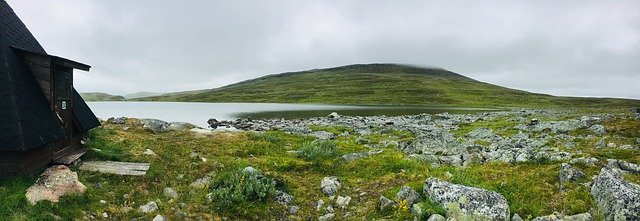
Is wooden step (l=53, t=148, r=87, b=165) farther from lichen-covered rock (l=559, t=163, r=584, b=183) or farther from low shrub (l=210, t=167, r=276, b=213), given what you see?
lichen-covered rock (l=559, t=163, r=584, b=183)

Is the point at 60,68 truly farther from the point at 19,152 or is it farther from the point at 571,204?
the point at 571,204

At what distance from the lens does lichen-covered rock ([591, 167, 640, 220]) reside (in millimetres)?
7984

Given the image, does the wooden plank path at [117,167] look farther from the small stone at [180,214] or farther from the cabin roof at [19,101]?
A: the small stone at [180,214]

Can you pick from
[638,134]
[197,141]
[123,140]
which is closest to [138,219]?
[123,140]

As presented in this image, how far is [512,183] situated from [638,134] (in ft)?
52.8

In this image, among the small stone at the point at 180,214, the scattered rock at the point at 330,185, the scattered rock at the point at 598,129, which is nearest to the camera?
the small stone at the point at 180,214

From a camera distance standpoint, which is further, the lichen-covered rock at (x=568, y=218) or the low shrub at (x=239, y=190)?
the low shrub at (x=239, y=190)

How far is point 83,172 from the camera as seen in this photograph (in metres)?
12.4

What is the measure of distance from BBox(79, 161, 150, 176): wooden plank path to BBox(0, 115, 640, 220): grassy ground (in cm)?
24

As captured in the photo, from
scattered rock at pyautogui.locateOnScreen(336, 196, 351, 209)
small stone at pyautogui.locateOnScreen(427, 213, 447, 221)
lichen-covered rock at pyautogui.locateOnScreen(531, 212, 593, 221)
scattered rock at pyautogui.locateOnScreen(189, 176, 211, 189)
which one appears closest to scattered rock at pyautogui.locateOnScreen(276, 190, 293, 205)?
scattered rock at pyautogui.locateOnScreen(336, 196, 351, 209)

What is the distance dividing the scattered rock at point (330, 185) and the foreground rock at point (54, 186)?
665cm

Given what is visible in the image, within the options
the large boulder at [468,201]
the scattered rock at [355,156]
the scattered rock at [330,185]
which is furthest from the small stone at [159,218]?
the scattered rock at [355,156]

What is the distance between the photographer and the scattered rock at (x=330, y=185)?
12.2m

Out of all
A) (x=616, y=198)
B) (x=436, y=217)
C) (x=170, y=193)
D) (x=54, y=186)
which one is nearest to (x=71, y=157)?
(x=54, y=186)
